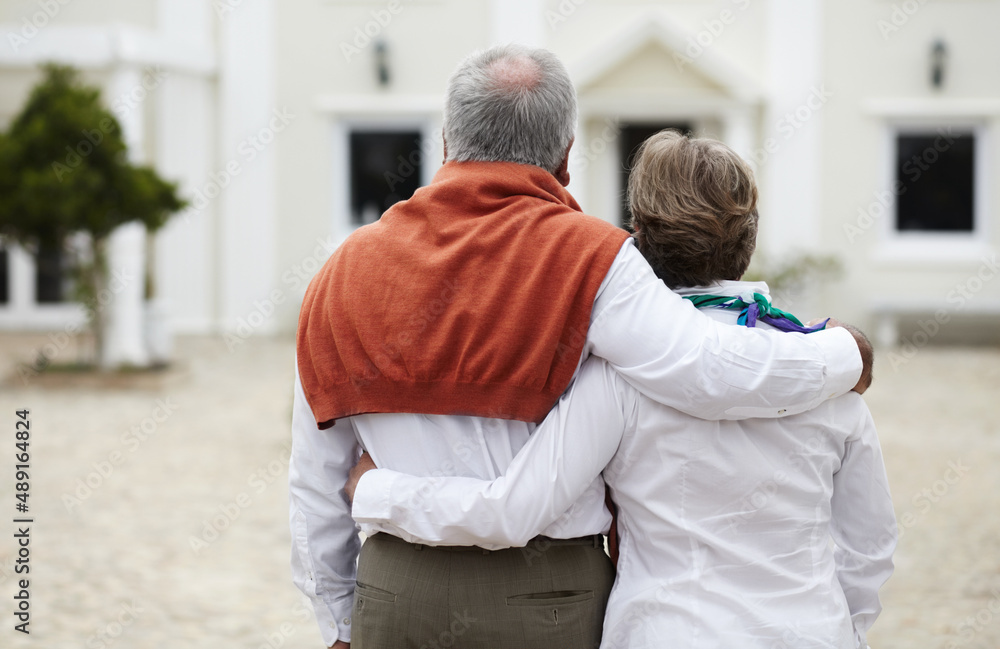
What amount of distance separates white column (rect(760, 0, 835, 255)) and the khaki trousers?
11.6 meters

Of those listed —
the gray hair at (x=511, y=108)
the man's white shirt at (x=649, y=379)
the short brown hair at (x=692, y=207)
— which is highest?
the gray hair at (x=511, y=108)

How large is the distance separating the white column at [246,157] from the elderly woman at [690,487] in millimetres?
11846

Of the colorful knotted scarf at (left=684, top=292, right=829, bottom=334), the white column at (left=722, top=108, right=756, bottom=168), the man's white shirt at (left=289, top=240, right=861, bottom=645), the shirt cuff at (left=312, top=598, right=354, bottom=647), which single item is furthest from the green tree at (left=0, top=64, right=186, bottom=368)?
the colorful knotted scarf at (left=684, top=292, right=829, bottom=334)

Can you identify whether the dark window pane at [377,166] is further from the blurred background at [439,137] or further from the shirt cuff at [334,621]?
the shirt cuff at [334,621]

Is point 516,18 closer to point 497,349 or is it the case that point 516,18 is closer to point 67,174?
point 67,174

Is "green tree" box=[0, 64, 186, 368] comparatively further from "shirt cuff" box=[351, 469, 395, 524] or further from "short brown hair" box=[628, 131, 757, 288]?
"short brown hair" box=[628, 131, 757, 288]

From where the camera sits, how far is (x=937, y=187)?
1281cm

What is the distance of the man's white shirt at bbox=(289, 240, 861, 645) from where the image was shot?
59.8 inches

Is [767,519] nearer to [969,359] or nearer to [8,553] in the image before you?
[8,553]

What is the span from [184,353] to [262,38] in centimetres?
419

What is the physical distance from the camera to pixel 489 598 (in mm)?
1647

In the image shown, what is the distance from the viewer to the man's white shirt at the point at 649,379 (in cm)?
152

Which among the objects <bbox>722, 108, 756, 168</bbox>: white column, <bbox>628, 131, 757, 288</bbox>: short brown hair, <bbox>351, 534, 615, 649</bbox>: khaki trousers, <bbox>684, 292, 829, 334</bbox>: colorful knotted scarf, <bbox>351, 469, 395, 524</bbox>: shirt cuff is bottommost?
<bbox>351, 534, 615, 649</bbox>: khaki trousers

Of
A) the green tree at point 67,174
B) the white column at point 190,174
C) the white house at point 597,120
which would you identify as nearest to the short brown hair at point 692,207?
the green tree at point 67,174
